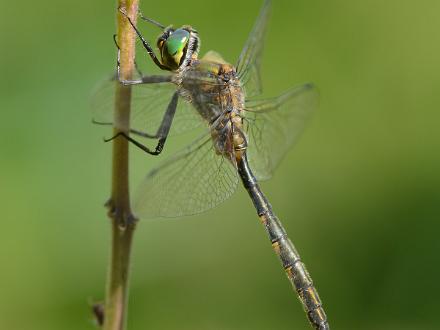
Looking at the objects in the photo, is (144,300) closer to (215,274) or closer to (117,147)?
(215,274)

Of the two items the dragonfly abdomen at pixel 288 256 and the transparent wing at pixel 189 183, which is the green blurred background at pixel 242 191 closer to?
the dragonfly abdomen at pixel 288 256

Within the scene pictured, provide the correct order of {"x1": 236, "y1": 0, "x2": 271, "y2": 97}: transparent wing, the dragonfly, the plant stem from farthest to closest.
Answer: {"x1": 236, "y1": 0, "x2": 271, "y2": 97}: transparent wing → the dragonfly → the plant stem

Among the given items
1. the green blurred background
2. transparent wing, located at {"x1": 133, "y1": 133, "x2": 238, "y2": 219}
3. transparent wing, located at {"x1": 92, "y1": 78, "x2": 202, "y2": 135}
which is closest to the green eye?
transparent wing, located at {"x1": 92, "y1": 78, "x2": 202, "y2": 135}

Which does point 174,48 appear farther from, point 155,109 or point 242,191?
point 242,191

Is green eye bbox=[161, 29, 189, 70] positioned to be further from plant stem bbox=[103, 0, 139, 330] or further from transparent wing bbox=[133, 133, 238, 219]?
plant stem bbox=[103, 0, 139, 330]

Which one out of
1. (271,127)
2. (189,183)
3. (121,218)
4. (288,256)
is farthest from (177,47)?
(288,256)

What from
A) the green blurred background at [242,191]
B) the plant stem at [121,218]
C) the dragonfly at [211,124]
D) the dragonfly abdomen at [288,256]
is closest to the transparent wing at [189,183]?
the dragonfly at [211,124]

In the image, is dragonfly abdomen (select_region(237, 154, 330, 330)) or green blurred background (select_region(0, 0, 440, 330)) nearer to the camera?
dragonfly abdomen (select_region(237, 154, 330, 330))
